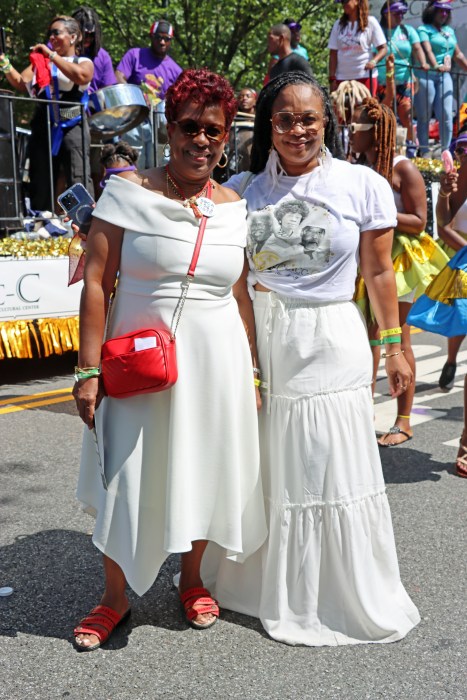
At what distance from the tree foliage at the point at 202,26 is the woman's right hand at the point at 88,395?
1840 cm

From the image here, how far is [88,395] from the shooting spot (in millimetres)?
2785

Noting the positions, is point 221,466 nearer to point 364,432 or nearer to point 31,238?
point 364,432

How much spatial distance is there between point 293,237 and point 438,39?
36.0 feet

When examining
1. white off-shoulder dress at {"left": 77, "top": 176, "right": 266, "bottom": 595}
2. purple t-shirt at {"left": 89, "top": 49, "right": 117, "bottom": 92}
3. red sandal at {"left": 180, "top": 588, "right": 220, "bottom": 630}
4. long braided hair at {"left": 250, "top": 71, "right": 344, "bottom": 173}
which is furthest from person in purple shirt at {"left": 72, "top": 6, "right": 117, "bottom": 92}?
red sandal at {"left": 180, "top": 588, "right": 220, "bottom": 630}

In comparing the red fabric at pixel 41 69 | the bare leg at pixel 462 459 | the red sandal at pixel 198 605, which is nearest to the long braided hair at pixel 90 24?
the red fabric at pixel 41 69

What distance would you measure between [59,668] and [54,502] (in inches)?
63.5

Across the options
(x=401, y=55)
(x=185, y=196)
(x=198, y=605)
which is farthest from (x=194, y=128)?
(x=401, y=55)

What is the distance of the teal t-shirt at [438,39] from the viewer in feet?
41.5

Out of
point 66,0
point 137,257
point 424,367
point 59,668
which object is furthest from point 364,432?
point 66,0

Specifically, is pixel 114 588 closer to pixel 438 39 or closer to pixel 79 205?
pixel 79 205

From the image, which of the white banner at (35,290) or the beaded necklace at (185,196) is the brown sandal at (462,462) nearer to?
the beaded necklace at (185,196)

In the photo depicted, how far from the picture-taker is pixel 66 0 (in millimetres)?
19562

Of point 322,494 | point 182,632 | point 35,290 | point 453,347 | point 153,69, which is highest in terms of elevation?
point 153,69

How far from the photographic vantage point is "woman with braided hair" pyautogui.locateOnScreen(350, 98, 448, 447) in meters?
4.71
